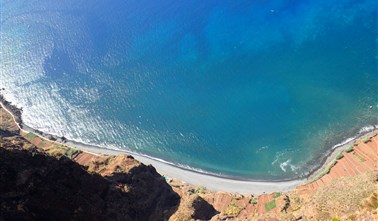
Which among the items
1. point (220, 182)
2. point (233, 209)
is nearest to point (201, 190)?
point (220, 182)

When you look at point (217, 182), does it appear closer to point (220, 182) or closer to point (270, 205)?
point (220, 182)

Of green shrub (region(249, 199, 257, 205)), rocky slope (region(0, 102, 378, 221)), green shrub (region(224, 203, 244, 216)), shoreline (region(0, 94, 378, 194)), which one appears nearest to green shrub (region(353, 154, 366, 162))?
rocky slope (region(0, 102, 378, 221))

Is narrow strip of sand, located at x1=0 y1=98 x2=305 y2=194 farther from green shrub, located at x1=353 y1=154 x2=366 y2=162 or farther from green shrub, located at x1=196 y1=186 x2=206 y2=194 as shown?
green shrub, located at x1=353 y1=154 x2=366 y2=162

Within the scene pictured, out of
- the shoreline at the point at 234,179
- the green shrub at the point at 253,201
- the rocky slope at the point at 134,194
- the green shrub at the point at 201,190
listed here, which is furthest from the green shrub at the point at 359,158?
the green shrub at the point at 201,190

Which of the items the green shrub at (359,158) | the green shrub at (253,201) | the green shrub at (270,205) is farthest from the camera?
the green shrub at (359,158)

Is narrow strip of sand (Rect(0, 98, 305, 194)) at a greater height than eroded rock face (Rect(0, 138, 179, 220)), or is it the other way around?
narrow strip of sand (Rect(0, 98, 305, 194))

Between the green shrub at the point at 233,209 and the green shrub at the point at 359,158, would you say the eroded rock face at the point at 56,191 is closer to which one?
the green shrub at the point at 233,209

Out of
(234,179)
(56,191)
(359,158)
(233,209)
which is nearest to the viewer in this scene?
(56,191)

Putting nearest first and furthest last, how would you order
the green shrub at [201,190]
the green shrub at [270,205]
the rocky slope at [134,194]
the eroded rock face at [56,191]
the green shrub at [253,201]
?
the eroded rock face at [56,191] < the rocky slope at [134,194] < the green shrub at [270,205] < the green shrub at [253,201] < the green shrub at [201,190]

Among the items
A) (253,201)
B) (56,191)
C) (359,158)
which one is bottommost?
(56,191)

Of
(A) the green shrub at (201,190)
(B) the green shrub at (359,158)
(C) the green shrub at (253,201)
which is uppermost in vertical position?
(B) the green shrub at (359,158)
